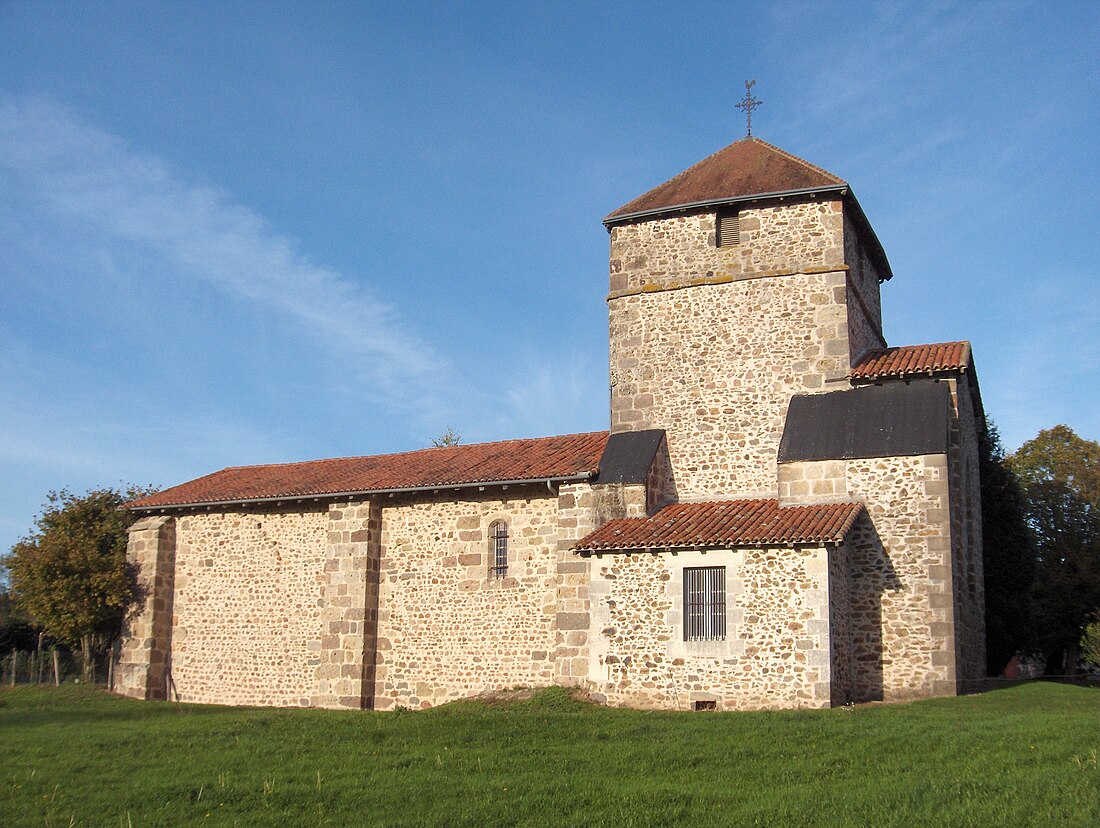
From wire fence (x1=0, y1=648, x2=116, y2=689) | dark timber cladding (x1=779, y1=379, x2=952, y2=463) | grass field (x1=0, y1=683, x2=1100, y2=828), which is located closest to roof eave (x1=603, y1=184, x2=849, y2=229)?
dark timber cladding (x1=779, y1=379, x2=952, y2=463)

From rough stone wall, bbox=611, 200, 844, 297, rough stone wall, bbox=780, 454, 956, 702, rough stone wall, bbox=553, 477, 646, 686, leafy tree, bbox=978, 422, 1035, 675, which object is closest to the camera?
rough stone wall, bbox=780, 454, 956, 702

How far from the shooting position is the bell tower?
62.7 feet

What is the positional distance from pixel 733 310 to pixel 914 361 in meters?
3.38

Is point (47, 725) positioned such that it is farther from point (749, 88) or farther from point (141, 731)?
point (749, 88)

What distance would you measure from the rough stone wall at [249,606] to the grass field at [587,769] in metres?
5.33

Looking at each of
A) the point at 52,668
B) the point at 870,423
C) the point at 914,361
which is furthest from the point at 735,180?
the point at 52,668

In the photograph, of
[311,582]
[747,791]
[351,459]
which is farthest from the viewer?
[351,459]

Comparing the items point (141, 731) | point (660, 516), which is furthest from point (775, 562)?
point (141, 731)

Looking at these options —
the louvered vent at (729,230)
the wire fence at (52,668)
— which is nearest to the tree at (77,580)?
the wire fence at (52,668)

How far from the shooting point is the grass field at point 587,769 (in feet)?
30.1

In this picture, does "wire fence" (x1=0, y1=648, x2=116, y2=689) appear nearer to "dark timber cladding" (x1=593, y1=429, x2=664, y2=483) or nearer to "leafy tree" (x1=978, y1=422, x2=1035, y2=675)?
"dark timber cladding" (x1=593, y1=429, x2=664, y2=483)

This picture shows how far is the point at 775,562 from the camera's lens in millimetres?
16344

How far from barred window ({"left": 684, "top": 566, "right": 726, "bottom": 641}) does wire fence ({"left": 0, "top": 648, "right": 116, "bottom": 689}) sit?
1365 cm

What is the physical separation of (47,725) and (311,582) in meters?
5.65
